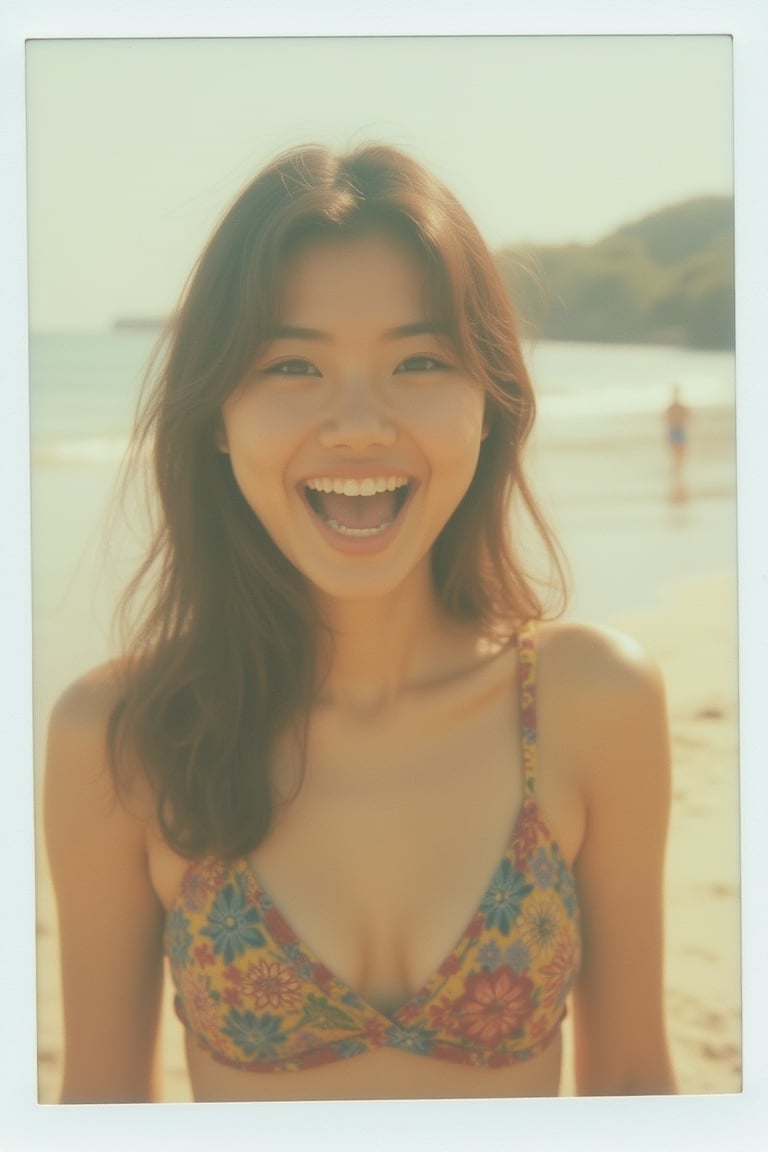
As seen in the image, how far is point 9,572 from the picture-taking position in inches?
78.1

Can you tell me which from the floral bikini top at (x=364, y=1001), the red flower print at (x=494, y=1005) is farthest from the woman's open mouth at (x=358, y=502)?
the red flower print at (x=494, y=1005)

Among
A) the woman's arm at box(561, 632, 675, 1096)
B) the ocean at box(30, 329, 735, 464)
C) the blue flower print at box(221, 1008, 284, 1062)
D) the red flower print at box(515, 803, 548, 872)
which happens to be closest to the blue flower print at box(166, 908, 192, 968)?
the blue flower print at box(221, 1008, 284, 1062)

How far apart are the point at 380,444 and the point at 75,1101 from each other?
1.12 metres

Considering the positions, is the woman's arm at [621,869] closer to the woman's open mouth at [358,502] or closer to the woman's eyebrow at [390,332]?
the woman's open mouth at [358,502]

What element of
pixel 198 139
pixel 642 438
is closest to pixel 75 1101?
pixel 642 438

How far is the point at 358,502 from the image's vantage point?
179 cm

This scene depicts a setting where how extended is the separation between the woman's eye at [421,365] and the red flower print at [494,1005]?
836 mm

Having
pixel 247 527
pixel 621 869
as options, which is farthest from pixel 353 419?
pixel 621 869

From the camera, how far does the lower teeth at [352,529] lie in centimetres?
177

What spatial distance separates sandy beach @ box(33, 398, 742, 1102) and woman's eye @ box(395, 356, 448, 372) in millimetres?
306

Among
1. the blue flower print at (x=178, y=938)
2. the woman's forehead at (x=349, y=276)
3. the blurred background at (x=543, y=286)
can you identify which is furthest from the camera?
the blurred background at (x=543, y=286)

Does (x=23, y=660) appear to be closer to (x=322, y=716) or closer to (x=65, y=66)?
(x=322, y=716)

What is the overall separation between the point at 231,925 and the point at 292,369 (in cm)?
78

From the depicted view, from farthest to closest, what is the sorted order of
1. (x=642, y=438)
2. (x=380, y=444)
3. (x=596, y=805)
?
1. (x=642, y=438)
2. (x=596, y=805)
3. (x=380, y=444)
